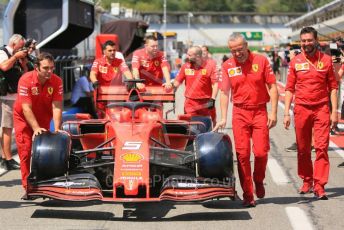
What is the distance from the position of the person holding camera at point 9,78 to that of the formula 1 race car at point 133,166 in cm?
190

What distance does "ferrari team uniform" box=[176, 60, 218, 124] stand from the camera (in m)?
11.4

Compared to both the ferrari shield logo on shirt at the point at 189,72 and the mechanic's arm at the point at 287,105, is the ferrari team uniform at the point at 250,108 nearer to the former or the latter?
the mechanic's arm at the point at 287,105

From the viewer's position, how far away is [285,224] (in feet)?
23.9

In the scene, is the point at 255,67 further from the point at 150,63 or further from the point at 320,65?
the point at 150,63

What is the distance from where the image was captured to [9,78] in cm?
1063

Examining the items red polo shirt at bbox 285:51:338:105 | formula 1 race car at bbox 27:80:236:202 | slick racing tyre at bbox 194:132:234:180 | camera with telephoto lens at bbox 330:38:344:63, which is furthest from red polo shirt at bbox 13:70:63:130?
camera with telephoto lens at bbox 330:38:344:63

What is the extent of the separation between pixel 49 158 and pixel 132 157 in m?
0.88

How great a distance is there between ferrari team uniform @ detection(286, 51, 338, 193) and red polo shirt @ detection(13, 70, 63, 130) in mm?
2720

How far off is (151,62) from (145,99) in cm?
210

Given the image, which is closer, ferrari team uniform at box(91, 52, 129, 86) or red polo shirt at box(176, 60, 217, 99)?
red polo shirt at box(176, 60, 217, 99)

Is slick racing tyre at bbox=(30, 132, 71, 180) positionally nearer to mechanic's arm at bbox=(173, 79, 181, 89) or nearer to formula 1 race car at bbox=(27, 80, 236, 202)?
formula 1 race car at bbox=(27, 80, 236, 202)

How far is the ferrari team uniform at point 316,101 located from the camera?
8695mm

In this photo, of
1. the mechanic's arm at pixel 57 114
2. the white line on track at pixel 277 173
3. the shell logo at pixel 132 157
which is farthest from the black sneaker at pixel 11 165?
the shell logo at pixel 132 157

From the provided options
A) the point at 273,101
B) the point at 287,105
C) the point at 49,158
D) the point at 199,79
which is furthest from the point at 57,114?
the point at 199,79
